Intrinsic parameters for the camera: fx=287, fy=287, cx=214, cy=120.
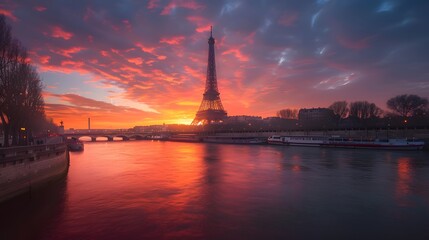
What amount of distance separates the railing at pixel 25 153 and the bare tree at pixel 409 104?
99.1 m

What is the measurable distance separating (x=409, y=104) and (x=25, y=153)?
103 metres

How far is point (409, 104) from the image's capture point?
89.9 m

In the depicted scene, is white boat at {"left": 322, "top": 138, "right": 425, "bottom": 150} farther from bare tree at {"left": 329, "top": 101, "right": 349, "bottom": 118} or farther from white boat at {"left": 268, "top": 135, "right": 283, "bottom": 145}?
bare tree at {"left": 329, "top": 101, "right": 349, "bottom": 118}

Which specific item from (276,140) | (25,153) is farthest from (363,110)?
(25,153)

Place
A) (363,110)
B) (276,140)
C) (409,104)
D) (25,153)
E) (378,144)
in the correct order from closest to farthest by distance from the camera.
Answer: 1. (25,153)
2. (378,144)
3. (276,140)
4. (409,104)
5. (363,110)

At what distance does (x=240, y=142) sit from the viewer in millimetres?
94188

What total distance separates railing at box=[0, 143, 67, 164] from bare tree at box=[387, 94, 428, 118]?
9911 centimetres

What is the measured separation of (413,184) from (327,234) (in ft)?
50.6

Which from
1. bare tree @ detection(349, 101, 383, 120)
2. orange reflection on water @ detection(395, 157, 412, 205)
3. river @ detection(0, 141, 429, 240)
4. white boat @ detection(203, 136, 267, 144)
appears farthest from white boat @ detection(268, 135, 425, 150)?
bare tree @ detection(349, 101, 383, 120)

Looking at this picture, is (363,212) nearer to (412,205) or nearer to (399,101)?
(412,205)

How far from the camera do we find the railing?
14.8m

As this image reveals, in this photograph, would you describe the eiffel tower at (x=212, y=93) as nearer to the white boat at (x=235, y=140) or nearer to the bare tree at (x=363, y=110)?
the white boat at (x=235, y=140)

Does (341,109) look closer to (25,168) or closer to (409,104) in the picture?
(409,104)

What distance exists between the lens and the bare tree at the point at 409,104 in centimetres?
8950
